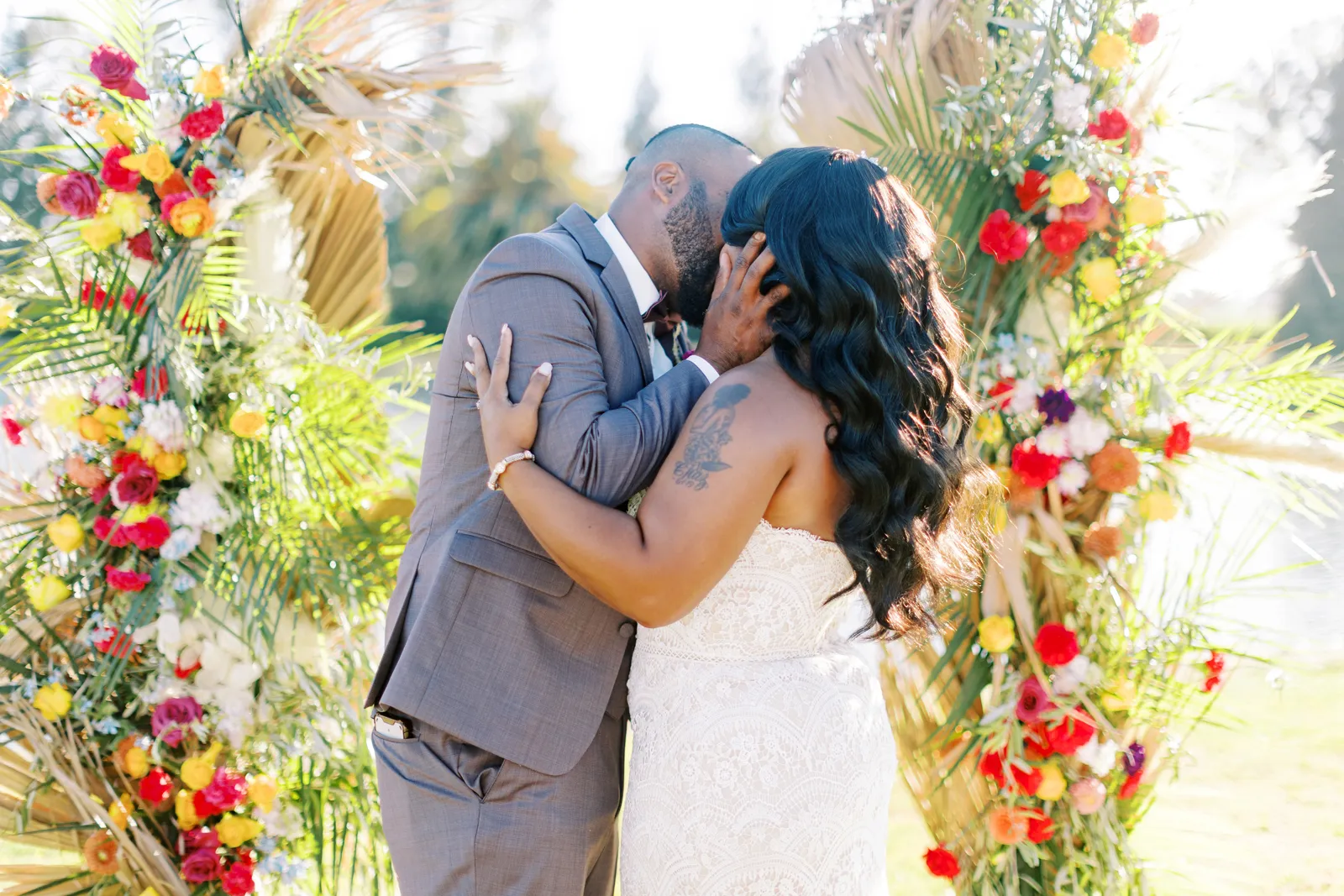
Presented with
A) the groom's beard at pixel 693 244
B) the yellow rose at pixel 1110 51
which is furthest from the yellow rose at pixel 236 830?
the yellow rose at pixel 1110 51

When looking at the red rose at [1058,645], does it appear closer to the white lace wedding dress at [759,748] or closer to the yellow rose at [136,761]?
the white lace wedding dress at [759,748]

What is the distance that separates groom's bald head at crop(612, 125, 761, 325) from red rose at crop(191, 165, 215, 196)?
149cm

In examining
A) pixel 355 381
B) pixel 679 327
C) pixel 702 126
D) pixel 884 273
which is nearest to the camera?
pixel 884 273

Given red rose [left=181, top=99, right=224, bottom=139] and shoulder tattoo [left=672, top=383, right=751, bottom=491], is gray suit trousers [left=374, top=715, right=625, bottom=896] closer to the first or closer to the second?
shoulder tattoo [left=672, top=383, right=751, bottom=491]

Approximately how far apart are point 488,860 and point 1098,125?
2.61 m

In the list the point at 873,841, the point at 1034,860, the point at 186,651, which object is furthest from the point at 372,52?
the point at 1034,860

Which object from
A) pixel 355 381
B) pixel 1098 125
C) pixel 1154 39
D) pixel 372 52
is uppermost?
pixel 1154 39

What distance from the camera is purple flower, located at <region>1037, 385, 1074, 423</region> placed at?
327 cm

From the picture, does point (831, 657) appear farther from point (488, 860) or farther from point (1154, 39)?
point (1154, 39)

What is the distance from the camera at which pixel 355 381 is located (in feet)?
12.1

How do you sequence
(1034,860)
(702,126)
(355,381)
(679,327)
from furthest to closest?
(355,381) < (1034,860) < (679,327) < (702,126)

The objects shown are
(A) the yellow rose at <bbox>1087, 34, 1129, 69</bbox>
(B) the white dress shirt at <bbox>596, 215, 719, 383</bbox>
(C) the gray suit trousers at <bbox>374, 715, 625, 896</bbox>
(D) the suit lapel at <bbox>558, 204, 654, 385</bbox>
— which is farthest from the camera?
(A) the yellow rose at <bbox>1087, 34, 1129, 69</bbox>

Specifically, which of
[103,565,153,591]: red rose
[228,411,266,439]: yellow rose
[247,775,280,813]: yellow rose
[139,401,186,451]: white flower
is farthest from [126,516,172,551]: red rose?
[247,775,280,813]: yellow rose

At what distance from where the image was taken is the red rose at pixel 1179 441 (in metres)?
3.20
